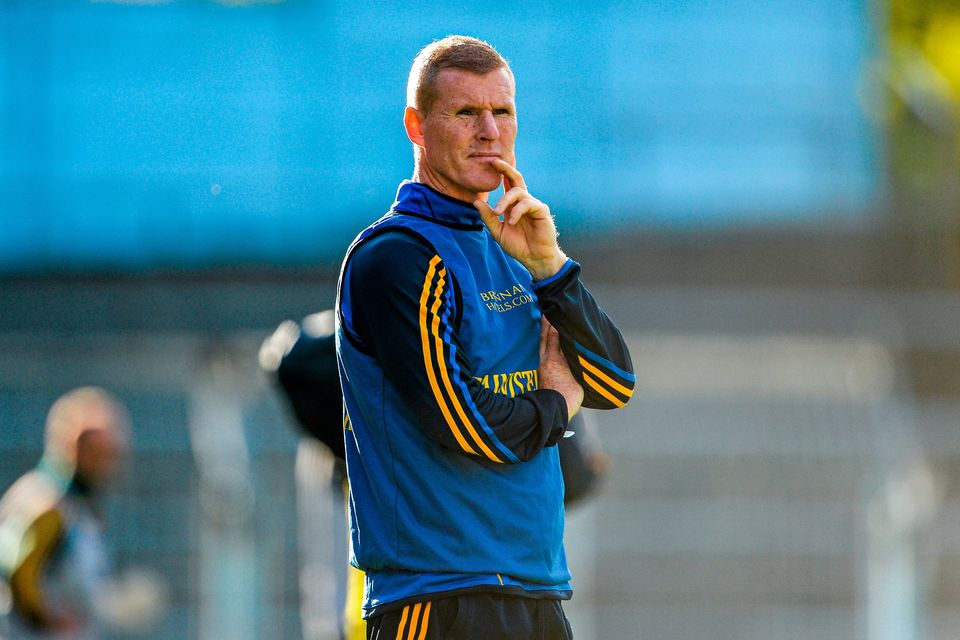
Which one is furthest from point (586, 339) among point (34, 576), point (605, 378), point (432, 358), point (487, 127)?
point (34, 576)

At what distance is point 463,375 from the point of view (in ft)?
9.77

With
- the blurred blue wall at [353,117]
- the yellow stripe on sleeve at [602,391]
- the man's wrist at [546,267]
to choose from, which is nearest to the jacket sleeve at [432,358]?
the yellow stripe on sleeve at [602,391]

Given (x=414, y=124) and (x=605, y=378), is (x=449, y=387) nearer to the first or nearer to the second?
(x=605, y=378)

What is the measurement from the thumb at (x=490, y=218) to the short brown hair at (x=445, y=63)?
23 cm

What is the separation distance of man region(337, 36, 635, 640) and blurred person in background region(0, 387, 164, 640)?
4.28 metres

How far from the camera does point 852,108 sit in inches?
585

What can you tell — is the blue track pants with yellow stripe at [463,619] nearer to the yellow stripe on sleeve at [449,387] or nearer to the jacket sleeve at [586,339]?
the yellow stripe on sleeve at [449,387]

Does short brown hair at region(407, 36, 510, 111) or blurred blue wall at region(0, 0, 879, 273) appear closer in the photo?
short brown hair at region(407, 36, 510, 111)

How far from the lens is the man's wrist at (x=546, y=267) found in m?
3.17

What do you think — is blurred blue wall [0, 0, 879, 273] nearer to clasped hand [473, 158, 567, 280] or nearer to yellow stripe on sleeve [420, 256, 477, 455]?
clasped hand [473, 158, 567, 280]

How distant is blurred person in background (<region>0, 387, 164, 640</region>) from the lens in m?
6.96

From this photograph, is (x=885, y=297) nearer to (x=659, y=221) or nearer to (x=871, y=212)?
(x=871, y=212)

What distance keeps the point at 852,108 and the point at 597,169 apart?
261cm

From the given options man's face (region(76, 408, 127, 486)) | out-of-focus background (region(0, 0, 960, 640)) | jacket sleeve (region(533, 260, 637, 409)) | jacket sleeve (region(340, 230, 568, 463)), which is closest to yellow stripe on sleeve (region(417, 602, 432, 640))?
jacket sleeve (region(340, 230, 568, 463))
